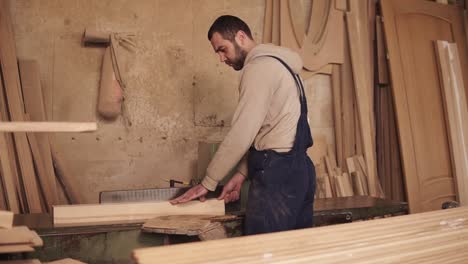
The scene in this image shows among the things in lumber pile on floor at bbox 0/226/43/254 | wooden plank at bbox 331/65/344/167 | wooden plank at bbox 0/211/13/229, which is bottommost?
lumber pile on floor at bbox 0/226/43/254

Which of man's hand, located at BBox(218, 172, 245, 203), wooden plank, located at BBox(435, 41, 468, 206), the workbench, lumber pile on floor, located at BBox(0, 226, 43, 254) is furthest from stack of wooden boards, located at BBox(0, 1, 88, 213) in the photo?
wooden plank, located at BBox(435, 41, 468, 206)

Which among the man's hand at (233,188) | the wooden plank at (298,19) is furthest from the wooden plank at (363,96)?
the man's hand at (233,188)

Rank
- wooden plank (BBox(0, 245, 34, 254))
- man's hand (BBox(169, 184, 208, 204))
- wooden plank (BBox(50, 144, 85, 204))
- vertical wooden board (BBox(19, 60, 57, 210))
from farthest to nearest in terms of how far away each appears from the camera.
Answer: wooden plank (BBox(50, 144, 85, 204))
vertical wooden board (BBox(19, 60, 57, 210))
man's hand (BBox(169, 184, 208, 204))
wooden plank (BBox(0, 245, 34, 254))

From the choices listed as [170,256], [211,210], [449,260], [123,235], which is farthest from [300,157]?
[170,256]

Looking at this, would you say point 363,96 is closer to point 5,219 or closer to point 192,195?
point 192,195

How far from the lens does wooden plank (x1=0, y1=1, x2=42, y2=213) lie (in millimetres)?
2934

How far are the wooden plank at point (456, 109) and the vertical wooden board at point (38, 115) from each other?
3.32 m

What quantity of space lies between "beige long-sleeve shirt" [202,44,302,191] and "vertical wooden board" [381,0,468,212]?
197 cm

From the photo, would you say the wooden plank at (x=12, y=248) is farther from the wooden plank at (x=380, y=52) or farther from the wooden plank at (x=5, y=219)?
the wooden plank at (x=380, y=52)

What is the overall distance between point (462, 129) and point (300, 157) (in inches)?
94.4

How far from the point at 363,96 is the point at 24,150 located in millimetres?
2790

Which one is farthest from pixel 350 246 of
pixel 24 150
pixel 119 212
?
pixel 24 150

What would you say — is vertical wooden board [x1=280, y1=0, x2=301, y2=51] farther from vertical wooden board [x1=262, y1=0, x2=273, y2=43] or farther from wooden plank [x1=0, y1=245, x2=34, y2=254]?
wooden plank [x1=0, y1=245, x2=34, y2=254]

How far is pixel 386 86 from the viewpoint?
13.4 feet
